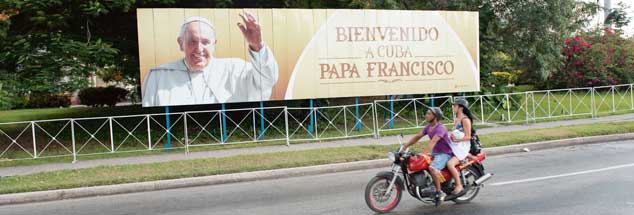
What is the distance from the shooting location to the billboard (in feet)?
48.2

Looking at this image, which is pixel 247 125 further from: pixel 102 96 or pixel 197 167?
pixel 102 96

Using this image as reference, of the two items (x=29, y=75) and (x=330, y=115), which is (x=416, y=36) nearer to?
(x=330, y=115)

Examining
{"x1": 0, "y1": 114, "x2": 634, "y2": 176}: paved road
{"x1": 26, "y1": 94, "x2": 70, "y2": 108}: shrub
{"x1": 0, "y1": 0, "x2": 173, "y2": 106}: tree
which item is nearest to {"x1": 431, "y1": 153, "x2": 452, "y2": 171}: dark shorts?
{"x1": 0, "y1": 114, "x2": 634, "y2": 176}: paved road

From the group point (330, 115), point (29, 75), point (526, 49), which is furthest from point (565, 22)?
point (29, 75)

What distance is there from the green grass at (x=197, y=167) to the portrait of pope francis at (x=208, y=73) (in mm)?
3062

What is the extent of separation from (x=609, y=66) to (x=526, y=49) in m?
7.85

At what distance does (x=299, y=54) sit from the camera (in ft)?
53.4

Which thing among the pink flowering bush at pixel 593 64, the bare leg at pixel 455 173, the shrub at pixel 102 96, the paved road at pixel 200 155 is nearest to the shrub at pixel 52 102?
the shrub at pixel 102 96

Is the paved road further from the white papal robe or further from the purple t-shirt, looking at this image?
the purple t-shirt

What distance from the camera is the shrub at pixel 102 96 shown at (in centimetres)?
2867

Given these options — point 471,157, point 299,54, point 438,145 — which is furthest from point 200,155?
point 471,157

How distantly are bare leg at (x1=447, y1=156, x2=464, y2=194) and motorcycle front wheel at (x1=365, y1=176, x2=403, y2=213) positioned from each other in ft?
2.30

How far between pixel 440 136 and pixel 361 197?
176 centimetres

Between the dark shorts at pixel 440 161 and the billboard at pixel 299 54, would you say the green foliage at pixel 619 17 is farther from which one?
the dark shorts at pixel 440 161
